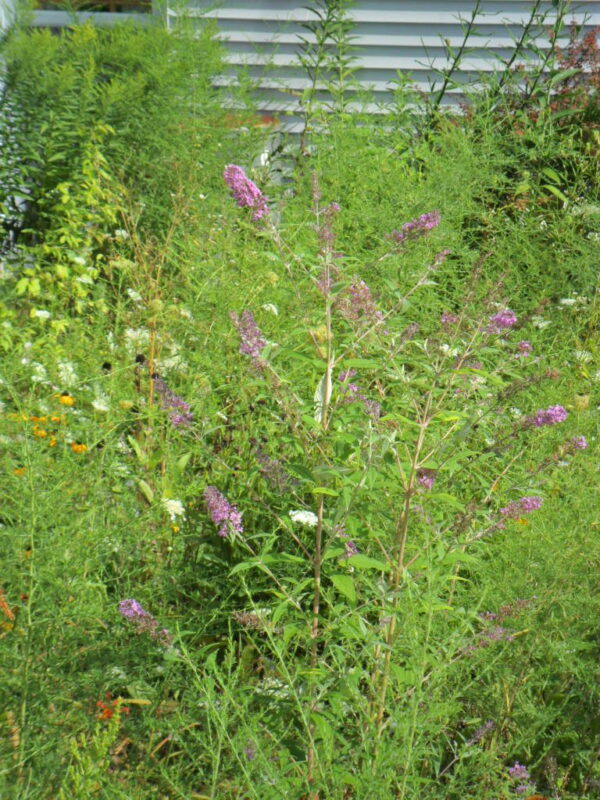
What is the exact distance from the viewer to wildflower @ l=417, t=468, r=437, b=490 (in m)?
2.16

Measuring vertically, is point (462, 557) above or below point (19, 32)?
below

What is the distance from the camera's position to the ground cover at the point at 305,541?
1957 mm

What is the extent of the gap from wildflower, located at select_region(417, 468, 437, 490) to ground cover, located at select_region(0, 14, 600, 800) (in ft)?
0.09

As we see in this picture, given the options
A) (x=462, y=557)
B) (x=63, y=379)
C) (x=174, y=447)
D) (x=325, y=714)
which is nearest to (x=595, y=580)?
(x=462, y=557)

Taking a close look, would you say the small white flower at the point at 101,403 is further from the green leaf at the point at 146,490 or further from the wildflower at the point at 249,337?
the wildflower at the point at 249,337

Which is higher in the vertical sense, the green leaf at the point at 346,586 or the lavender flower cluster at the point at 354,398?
the lavender flower cluster at the point at 354,398

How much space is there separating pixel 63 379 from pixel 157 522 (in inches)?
41.2

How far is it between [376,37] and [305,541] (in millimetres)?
6054

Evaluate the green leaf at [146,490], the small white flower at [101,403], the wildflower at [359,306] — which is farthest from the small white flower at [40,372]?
the wildflower at [359,306]

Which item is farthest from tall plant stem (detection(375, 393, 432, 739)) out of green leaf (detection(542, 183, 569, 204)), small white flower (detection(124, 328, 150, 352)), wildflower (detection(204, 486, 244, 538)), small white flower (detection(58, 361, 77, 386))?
green leaf (detection(542, 183, 569, 204))

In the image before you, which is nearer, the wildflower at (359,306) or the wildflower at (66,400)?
the wildflower at (359,306)

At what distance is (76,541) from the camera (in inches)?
89.4

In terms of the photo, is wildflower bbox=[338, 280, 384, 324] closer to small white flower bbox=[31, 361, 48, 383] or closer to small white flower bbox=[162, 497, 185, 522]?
small white flower bbox=[162, 497, 185, 522]

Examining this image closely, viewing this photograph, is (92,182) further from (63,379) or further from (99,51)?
(63,379)
